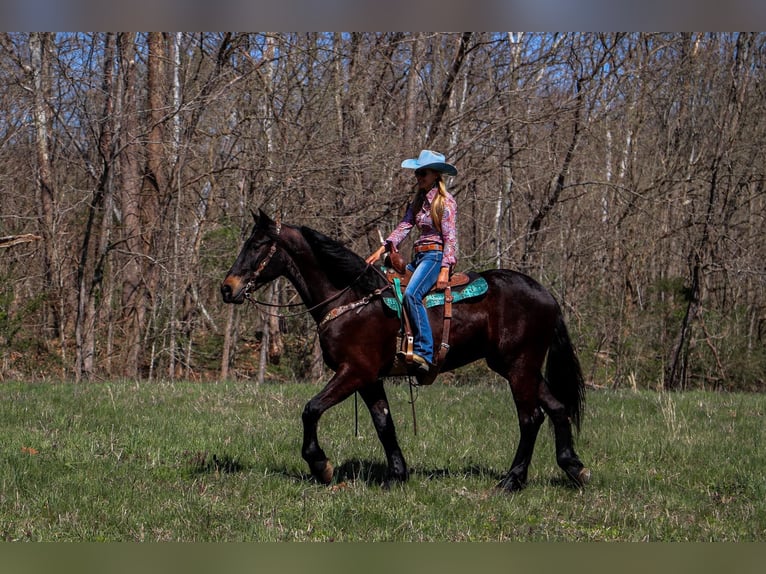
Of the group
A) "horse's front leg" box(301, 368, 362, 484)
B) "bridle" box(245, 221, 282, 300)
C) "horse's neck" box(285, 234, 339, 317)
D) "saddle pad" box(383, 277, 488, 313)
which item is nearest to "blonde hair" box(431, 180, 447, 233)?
"saddle pad" box(383, 277, 488, 313)

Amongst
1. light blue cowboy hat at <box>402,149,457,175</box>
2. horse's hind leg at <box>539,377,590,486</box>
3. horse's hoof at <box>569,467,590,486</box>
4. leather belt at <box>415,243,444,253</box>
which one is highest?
light blue cowboy hat at <box>402,149,457,175</box>

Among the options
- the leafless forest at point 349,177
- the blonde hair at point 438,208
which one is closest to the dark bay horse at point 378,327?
the blonde hair at point 438,208

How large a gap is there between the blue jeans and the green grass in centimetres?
125

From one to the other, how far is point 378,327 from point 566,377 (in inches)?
77.9

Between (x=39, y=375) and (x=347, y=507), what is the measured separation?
12.4m

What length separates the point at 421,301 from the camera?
7301mm

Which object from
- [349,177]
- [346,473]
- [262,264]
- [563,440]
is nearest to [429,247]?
[262,264]

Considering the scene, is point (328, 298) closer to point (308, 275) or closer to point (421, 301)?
point (308, 275)

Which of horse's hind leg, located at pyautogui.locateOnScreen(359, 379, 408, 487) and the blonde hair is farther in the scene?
horse's hind leg, located at pyautogui.locateOnScreen(359, 379, 408, 487)

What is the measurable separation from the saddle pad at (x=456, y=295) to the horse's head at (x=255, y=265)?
1077 millimetres

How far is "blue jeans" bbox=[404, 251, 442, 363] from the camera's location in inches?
285

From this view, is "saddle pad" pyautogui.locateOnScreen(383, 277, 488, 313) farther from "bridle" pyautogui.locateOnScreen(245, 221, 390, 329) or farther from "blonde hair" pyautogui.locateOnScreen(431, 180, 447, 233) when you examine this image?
"blonde hair" pyautogui.locateOnScreen(431, 180, 447, 233)

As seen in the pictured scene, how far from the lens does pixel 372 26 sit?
457 cm

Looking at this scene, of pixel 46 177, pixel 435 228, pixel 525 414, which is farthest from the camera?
pixel 46 177
